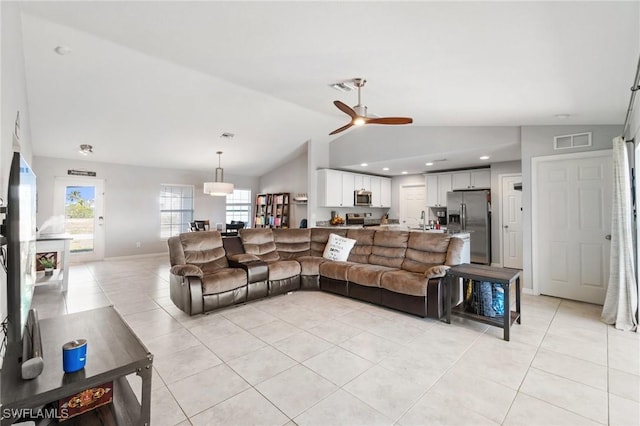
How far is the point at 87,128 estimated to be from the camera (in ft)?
17.2

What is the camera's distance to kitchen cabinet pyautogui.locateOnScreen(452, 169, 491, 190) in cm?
664

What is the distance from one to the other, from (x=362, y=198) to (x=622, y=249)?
4900mm

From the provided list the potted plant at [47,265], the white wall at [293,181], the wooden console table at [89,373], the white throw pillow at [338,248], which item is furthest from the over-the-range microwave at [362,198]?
the potted plant at [47,265]

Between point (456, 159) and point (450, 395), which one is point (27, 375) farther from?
point (456, 159)

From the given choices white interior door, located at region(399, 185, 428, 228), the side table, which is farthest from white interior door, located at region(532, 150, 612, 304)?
white interior door, located at region(399, 185, 428, 228)

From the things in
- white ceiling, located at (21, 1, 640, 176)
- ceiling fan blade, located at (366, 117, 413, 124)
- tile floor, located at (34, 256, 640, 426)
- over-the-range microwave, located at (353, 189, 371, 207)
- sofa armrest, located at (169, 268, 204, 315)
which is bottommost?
tile floor, located at (34, 256, 640, 426)

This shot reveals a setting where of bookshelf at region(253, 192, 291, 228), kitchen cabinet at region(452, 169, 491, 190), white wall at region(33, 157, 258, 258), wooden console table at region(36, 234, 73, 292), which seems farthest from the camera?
bookshelf at region(253, 192, 291, 228)

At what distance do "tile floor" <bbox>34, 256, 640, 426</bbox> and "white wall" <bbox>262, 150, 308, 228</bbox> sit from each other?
449cm

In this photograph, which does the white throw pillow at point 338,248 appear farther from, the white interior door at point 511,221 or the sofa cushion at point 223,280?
the white interior door at point 511,221

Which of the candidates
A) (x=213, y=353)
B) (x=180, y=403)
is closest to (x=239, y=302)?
(x=213, y=353)

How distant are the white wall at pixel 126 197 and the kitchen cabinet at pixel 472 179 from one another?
23.0ft

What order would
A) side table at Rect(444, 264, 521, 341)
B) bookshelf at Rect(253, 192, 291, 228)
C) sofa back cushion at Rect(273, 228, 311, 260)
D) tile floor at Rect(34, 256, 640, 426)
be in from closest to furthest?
tile floor at Rect(34, 256, 640, 426) < side table at Rect(444, 264, 521, 341) < sofa back cushion at Rect(273, 228, 311, 260) < bookshelf at Rect(253, 192, 291, 228)

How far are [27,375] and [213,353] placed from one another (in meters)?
1.52

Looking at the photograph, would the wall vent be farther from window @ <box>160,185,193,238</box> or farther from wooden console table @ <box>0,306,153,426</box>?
window @ <box>160,185,193,238</box>
